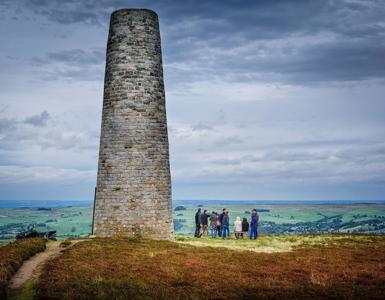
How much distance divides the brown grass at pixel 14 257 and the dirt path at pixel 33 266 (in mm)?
241

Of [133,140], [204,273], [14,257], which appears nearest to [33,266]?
[14,257]

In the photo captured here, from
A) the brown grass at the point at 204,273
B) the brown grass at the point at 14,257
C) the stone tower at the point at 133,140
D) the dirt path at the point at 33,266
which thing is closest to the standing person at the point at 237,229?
the stone tower at the point at 133,140

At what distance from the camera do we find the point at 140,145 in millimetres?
31625

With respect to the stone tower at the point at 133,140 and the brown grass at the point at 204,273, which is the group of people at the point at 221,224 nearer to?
the stone tower at the point at 133,140

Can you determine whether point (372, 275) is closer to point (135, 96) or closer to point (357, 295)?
point (357, 295)

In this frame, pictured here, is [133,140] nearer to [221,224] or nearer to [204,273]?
[221,224]

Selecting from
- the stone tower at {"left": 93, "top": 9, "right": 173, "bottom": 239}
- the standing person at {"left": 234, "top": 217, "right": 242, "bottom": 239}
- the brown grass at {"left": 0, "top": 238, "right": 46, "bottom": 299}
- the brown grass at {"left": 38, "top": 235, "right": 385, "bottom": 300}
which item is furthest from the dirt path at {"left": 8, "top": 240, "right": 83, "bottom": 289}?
the standing person at {"left": 234, "top": 217, "right": 242, "bottom": 239}

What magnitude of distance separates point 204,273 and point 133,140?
42.8 ft

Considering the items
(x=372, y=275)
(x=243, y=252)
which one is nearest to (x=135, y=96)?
(x=243, y=252)

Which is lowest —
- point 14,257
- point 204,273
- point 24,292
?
point 24,292

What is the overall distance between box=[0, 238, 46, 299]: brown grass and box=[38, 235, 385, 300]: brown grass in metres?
1.46

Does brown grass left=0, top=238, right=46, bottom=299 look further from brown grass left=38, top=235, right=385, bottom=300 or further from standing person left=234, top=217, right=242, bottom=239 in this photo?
standing person left=234, top=217, right=242, bottom=239

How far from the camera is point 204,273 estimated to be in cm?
2098

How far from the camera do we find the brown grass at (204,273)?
57.8 ft
